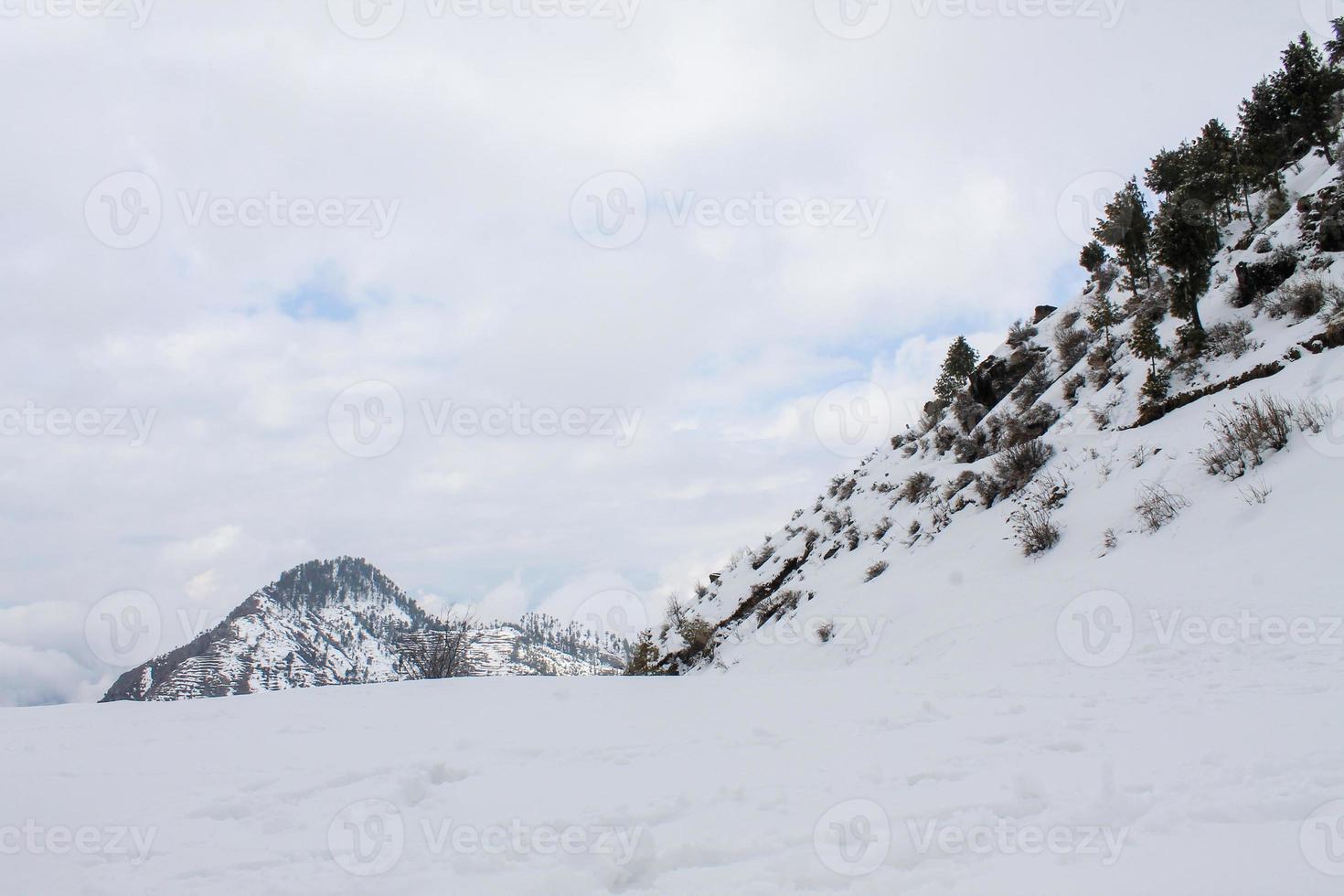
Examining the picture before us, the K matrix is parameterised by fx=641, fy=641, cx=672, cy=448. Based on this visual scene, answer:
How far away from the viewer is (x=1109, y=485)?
515 inches

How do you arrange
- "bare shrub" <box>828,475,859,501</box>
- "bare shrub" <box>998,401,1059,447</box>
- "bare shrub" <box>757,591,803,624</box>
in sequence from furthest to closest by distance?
"bare shrub" <box>828,475,859,501</box>
"bare shrub" <box>757,591,803,624</box>
"bare shrub" <box>998,401,1059,447</box>

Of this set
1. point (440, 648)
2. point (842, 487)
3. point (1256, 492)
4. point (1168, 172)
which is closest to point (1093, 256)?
point (1168, 172)

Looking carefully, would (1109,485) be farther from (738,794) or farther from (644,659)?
(644,659)

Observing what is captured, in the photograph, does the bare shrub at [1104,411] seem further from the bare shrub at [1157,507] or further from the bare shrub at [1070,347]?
the bare shrub at [1157,507]

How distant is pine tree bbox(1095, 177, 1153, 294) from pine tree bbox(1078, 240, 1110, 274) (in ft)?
18.3

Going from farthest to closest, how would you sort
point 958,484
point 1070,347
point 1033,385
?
point 1070,347 → point 1033,385 → point 958,484

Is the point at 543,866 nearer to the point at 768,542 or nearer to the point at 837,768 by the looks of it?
the point at 837,768

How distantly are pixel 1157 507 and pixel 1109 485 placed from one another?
8.00 feet

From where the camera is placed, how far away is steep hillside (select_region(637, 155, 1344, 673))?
9203 millimetres

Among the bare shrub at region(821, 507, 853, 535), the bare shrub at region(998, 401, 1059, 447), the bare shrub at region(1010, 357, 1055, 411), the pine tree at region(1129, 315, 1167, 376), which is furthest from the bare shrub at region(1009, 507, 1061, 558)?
the bare shrub at region(821, 507, 853, 535)

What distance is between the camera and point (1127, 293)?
25031 mm

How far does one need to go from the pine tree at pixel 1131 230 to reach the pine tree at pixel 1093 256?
558 centimetres

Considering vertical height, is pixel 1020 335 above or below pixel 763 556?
above

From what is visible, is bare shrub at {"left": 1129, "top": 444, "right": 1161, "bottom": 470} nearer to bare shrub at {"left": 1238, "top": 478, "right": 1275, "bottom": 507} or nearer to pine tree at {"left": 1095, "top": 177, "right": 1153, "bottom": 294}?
bare shrub at {"left": 1238, "top": 478, "right": 1275, "bottom": 507}
